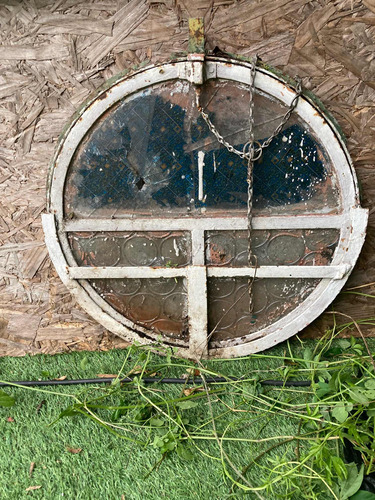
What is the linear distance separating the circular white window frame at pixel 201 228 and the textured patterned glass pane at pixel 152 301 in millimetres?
37

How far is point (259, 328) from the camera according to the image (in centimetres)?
210

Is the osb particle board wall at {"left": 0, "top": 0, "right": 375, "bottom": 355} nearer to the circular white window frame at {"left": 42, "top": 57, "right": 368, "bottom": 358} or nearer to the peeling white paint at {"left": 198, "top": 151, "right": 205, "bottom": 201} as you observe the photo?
the circular white window frame at {"left": 42, "top": 57, "right": 368, "bottom": 358}

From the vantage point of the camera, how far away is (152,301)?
2105 mm

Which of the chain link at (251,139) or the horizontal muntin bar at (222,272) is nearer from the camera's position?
the chain link at (251,139)

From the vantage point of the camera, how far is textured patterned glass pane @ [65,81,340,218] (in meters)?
1.88

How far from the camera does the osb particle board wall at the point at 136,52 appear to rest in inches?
72.6

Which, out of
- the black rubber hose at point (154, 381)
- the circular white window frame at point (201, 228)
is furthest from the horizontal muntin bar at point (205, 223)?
the black rubber hose at point (154, 381)

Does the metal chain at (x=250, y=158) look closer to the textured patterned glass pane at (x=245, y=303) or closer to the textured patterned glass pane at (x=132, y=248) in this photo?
the textured patterned glass pane at (x=245, y=303)

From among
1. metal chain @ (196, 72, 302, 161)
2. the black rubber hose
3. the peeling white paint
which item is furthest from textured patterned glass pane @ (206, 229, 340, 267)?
the black rubber hose

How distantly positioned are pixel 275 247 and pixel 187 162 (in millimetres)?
562

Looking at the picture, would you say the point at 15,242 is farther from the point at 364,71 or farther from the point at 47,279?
the point at 364,71

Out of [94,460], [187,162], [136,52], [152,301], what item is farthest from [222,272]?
[136,52]

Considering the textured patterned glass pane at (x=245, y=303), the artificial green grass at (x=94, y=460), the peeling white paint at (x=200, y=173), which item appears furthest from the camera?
the textured patterned glass pane at (x=245, y=303)

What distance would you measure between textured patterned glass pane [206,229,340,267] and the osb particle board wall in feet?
0.86
